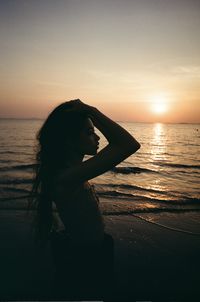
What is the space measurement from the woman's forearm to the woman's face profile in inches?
5.9

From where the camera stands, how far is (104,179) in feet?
50.1

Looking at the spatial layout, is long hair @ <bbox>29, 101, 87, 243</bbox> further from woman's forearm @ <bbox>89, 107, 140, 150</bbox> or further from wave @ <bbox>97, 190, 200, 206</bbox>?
wave @ <bbox>97, 190, 200, 206</bbox>

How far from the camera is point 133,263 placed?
495 cm

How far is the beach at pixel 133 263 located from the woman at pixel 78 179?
1.79 meters

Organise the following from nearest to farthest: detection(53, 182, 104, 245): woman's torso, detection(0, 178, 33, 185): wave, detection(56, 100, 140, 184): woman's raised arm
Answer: detection(56, 100, 140, 184): woman's raised arm
detection(53, 182, 104, 245): woman's torso
detection(0, 178, 33, 185): wave

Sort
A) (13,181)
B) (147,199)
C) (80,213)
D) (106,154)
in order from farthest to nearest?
1. (13,181)
2. (147,199)
3. (80,213)
4. (106,154)

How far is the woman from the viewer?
2025 mm

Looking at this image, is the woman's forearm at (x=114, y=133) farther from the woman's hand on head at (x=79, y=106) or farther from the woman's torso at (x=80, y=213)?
the woman's torso at (x=80, y=213)

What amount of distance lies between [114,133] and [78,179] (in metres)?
0.50

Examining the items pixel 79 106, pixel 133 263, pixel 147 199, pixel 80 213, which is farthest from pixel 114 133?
pixel 147 199

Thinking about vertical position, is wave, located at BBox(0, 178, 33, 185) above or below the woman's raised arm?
below

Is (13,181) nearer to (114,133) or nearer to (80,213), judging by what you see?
(80,213)

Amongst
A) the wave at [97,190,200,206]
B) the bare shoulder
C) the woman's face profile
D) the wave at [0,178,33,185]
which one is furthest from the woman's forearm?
the wave at [0,178,33,185]

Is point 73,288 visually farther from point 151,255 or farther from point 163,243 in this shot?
point 163,243
